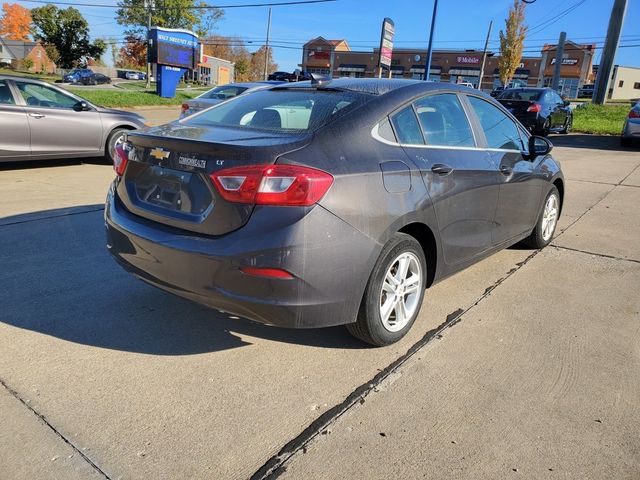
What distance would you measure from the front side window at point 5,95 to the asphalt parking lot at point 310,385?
4344mm

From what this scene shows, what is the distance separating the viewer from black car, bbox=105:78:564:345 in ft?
8.28

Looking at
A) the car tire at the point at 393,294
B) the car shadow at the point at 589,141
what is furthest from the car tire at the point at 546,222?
the car shadow at the point at 589,141

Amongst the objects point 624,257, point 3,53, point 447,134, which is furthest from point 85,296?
point 3,53

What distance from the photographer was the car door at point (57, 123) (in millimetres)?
7902

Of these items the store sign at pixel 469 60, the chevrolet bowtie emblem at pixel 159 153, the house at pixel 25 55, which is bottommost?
the chevrolet bowtie emblem at pixel 159 153

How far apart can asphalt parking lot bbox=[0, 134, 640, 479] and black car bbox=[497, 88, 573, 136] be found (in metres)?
12.1

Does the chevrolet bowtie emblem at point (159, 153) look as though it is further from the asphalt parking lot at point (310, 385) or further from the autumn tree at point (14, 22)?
the autumn tree at point (14, 22)

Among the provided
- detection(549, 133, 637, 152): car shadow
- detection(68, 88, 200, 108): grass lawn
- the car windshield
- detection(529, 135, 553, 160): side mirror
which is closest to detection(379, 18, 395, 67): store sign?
detection(549, 133, 637, 152): car shadow

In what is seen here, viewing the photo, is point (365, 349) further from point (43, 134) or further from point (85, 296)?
point (43, 134)

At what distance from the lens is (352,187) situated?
266cm

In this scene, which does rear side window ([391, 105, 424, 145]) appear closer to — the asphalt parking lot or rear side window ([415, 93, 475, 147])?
rear side window ([415, 93, 475, 147])

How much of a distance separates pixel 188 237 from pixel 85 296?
56.5 inches

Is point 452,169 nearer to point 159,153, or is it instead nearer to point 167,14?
point 159,153

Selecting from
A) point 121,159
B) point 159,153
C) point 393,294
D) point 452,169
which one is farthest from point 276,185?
point 452,169
